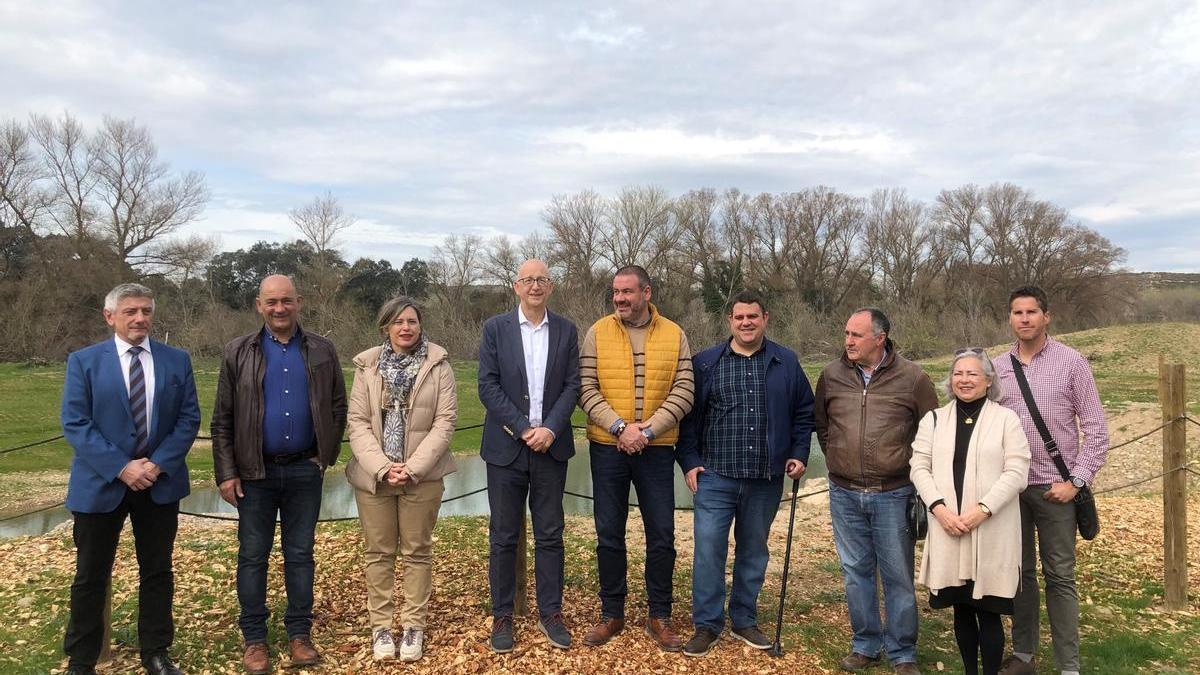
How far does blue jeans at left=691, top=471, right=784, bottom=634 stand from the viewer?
4.84 m

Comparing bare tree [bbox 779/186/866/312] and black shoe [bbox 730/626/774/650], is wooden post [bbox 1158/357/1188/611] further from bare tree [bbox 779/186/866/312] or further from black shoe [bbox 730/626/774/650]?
bare tree [bbox 779/186/866/312]

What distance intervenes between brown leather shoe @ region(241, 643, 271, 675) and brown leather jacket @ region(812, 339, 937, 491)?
138 inches

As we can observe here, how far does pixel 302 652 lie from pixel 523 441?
1.77 m

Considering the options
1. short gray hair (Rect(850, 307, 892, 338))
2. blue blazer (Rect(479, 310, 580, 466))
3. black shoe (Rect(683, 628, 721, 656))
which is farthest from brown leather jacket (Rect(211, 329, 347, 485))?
short gray hair (Rect(850, 307, 892, 338))

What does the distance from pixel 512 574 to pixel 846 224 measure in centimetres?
5404

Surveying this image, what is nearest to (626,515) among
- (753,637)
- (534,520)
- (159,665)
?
(534,520)

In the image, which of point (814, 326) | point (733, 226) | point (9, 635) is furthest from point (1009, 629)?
point (733, 226)

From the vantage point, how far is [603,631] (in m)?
4.88

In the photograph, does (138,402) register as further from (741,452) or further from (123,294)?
(741,452)

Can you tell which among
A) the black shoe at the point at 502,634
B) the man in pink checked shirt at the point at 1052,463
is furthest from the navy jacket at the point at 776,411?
the black shoe at the point at 502,634

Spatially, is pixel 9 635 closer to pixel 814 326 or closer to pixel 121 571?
pixel 121 571

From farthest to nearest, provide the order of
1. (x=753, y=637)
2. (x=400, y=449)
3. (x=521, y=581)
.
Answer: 1. (x=521, y=581)
2. (x=753, y=637)
3. (x=400, y=449)

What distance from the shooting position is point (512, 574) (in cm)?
486

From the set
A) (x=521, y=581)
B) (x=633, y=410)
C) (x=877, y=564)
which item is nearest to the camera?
(x=877, y=564)
